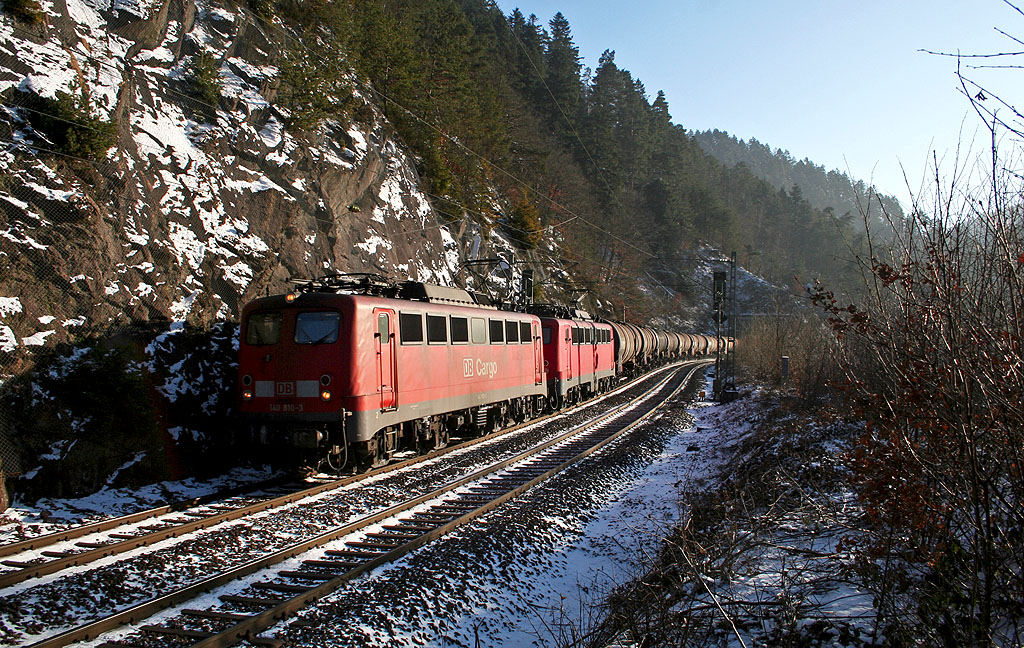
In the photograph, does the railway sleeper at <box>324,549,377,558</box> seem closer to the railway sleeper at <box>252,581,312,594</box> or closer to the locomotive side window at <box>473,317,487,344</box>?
the railway sleeper at <box>252,581,312,594</box>

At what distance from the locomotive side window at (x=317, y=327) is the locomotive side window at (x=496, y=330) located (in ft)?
17.3

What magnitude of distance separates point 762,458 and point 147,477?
9465 millimetres

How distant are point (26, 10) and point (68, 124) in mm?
2806

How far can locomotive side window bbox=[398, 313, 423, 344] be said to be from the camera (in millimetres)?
11321

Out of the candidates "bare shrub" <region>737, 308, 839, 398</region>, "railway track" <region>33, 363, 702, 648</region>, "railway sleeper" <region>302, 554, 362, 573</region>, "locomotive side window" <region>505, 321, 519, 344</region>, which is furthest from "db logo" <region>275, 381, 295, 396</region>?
"bare shrub" <region>737, 308, 839, 398</region>

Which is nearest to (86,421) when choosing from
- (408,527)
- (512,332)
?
(408,527)

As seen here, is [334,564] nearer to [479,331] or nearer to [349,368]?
[349,368]

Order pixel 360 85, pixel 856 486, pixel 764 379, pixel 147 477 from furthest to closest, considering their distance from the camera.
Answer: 1. pixel 764 379
2. pixel 360 85
3. pixel 147 477
4. pixel 856 486

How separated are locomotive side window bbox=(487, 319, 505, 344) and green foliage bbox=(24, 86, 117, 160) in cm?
812

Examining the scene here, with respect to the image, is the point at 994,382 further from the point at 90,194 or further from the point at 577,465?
the point at 90,194

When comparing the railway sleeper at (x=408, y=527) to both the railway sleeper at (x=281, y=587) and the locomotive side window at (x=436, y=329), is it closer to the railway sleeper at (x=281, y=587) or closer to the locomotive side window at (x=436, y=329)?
the railway sleeper at (x=281, y=587)

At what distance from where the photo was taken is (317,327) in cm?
1027

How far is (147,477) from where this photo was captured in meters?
9.65

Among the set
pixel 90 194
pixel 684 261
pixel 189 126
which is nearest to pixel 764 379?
pixel 189 126
